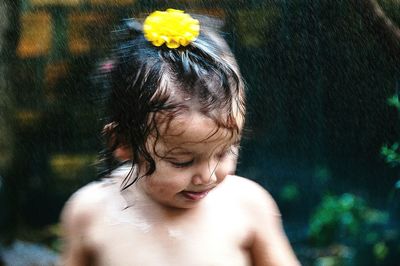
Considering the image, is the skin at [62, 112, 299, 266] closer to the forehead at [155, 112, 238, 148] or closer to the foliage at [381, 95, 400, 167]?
the forehead at [155, 112, 238, 148]

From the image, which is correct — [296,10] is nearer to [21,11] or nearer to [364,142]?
[364,142]

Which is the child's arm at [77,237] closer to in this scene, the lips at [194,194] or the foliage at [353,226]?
the lips at [194,194]

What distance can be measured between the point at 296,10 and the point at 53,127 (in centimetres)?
110

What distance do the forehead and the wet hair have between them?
10mm

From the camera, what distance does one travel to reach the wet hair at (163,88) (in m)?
1.75

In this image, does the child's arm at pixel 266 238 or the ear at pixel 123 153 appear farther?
the child's arm at pixel 266 238

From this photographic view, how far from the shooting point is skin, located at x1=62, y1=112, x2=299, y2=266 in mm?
1763

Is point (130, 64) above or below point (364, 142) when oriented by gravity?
above

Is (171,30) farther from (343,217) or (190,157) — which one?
(343,217)

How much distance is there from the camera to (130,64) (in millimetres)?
1821

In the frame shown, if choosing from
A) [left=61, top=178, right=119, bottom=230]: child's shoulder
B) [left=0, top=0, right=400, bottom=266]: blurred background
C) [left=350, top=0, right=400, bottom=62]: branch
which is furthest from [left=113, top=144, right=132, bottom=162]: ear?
[left=350, top=0, right=400, bottom=62]: branch

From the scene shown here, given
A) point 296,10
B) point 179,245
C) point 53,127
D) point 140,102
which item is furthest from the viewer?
point 53,127

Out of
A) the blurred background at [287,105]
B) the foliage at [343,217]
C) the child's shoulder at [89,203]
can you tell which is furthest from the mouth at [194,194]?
the foliage at [343,217]

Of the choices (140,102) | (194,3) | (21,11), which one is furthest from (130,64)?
(21,11)
